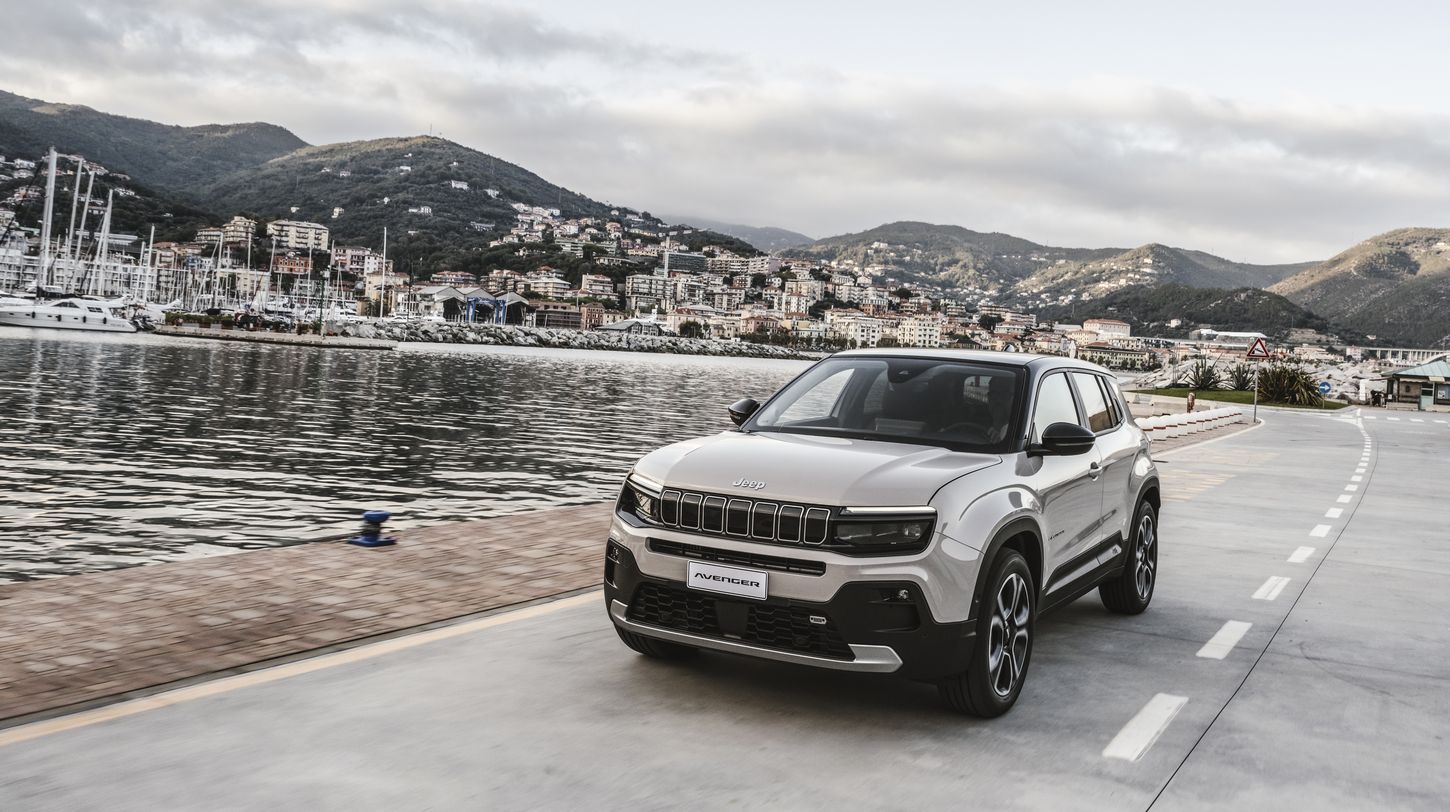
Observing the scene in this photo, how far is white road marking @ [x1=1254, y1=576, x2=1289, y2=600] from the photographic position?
27.6ft

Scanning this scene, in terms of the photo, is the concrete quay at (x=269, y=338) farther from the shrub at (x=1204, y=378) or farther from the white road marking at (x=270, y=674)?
the white road marking at (x=270, y=674)

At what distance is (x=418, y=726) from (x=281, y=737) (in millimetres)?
512

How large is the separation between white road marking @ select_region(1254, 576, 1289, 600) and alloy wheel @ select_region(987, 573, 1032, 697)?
12.3 feet

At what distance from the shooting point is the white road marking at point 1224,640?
659 centimetres

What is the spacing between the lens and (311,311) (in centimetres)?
17550

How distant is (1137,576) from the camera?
7.50 m

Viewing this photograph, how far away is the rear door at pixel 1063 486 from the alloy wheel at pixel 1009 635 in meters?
0.31

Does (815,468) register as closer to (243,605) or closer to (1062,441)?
(1062,441)

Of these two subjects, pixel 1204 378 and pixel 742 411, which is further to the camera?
pixel 1204 378

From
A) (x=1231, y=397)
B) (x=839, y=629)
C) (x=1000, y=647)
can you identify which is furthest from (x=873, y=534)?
(x=1231, y=397)

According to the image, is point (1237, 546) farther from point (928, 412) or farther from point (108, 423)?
point (108, 423)

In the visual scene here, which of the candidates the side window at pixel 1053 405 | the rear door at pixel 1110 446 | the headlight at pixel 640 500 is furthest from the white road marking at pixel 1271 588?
the headlight at pixel 640 500

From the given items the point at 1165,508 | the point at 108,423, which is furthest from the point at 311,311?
the point at 1165,508

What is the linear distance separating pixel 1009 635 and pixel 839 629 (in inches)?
40.2
